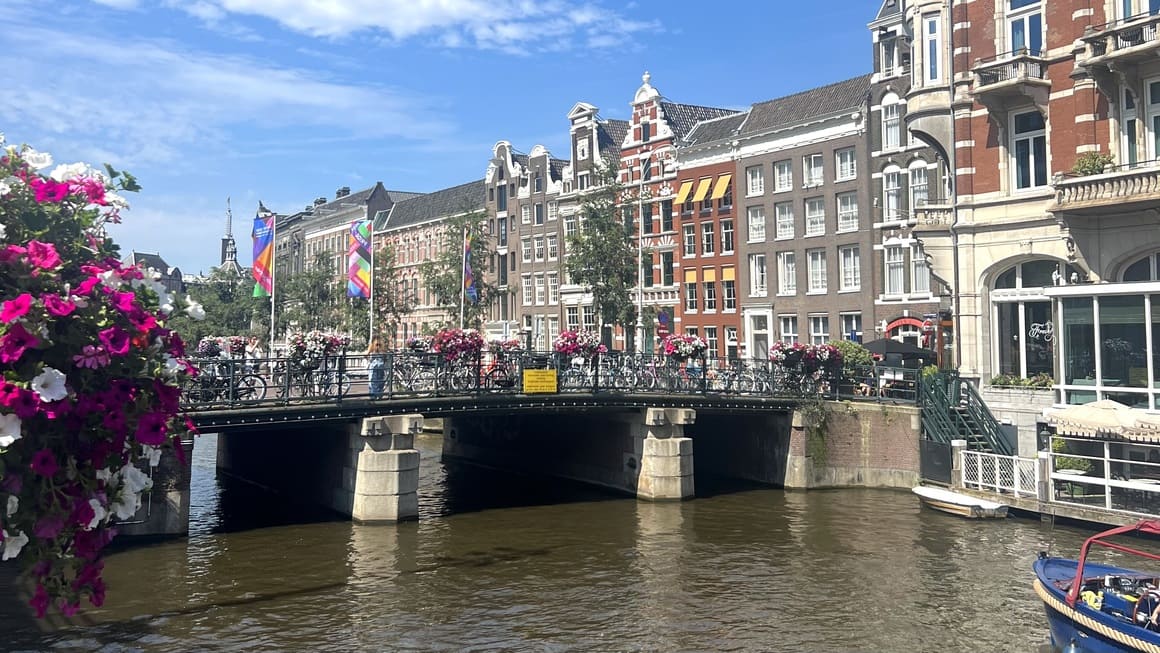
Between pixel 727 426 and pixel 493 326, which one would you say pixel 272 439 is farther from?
pixel 493 326

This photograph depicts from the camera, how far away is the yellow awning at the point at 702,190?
53.3 meters

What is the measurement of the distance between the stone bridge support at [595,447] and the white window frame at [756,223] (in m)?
19.2

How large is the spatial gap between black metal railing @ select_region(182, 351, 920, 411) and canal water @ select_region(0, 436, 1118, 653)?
3777 mm

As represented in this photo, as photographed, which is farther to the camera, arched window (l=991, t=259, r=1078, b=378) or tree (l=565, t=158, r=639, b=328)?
tree (l=565, t=158, r=639, b=328)

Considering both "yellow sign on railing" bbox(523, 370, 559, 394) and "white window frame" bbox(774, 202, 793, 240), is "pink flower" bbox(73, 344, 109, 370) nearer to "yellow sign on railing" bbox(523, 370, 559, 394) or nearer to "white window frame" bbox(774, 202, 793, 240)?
"yellow sign on railing" bbox(523, 370, 559, 394)

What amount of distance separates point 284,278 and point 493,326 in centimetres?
2281

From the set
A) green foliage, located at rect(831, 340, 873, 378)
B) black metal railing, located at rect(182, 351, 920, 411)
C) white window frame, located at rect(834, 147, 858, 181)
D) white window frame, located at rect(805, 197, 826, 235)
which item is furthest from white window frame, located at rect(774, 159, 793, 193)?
black metal railing, located at rect(182, 351, 920, 411)

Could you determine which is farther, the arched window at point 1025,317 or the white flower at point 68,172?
the arched window at point 1025,317

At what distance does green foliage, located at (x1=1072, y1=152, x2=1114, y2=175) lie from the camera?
2823cm

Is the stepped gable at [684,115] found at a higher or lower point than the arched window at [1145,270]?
higher

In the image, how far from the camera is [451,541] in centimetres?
2462

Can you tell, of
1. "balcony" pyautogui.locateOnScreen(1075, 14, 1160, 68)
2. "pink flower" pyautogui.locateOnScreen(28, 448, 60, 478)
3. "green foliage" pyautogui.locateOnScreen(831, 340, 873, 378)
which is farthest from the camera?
"green foliage" pyautogui.locateOnScreen(831, 340, 873, 378)

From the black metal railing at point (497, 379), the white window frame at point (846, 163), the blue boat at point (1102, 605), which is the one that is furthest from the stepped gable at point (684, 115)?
the blue boat at point (1102, 605)

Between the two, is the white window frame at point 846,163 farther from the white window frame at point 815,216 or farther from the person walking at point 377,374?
the person walking at point 377,374
